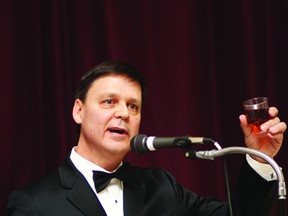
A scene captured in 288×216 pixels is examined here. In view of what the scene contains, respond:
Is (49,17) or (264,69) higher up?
(49,17)

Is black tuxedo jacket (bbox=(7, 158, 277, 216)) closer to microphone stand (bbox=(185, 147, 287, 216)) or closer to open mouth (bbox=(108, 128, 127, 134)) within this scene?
open mouth (bbox=(108, 128, 127, 134))

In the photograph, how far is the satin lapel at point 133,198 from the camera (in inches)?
82.0

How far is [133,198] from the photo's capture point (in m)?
2.13

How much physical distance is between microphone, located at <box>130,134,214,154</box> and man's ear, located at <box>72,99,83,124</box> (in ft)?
2.35

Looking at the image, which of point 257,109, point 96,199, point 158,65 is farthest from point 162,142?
point 158,65

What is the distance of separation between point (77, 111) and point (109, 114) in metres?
0.23

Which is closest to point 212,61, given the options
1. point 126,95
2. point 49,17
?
point 126,95

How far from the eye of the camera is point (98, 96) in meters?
2.17

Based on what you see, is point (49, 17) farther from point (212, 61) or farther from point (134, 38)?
point (212, 61)

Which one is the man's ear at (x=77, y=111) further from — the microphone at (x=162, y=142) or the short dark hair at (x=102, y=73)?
the microphone at (x=162, y=142)

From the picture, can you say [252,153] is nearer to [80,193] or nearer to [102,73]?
[80,193]

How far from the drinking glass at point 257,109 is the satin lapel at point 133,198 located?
684 millimetres

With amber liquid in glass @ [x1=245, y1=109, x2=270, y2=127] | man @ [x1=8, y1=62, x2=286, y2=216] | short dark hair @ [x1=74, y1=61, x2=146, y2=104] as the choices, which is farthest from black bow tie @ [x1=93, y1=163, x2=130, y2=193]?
amber liquid in glass @ [x1=245, y1=109, x2=270, y2=127]

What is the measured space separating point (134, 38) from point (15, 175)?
100cm
